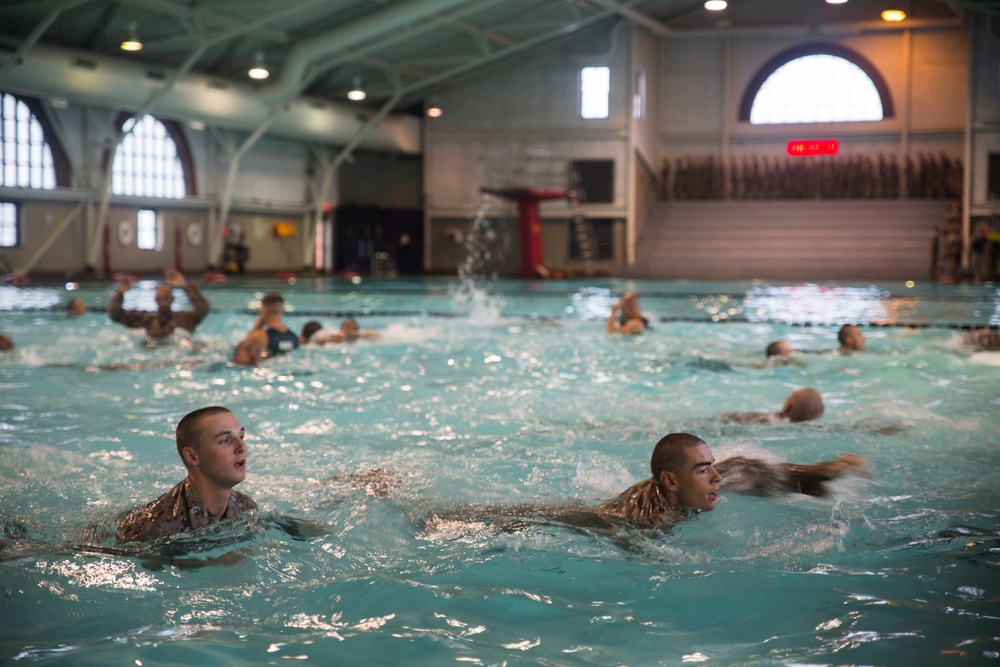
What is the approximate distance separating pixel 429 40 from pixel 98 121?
7.72m

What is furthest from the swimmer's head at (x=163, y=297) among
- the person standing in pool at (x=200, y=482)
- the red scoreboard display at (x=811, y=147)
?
the red scoreboard display at (x=811, y=147)

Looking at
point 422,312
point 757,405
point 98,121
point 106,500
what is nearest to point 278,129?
point 98,121

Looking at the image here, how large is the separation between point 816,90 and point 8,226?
21453mm

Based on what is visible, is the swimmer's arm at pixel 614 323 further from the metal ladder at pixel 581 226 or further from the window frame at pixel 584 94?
the window frame at pixel 584 94

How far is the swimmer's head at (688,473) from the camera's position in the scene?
3527 millimetres

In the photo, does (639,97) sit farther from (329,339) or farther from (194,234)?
(329,339)

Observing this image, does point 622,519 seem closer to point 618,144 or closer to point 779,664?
point 779,664

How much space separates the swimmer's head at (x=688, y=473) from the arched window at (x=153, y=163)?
2023 centimetres

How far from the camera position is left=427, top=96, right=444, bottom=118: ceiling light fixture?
2625 centimetres

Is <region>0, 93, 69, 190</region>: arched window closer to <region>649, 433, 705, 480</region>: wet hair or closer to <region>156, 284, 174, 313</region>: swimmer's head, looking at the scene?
<region>156, 284, 174, 313</region>: swimmer's head

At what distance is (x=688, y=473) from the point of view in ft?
11.6

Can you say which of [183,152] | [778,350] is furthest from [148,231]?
[778,350]

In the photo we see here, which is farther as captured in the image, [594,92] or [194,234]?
[594,92]

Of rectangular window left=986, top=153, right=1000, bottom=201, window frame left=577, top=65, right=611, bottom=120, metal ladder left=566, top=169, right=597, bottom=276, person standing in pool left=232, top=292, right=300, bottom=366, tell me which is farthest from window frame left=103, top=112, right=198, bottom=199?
rectangular window left=986, top=153, right=1000, bottom=201
